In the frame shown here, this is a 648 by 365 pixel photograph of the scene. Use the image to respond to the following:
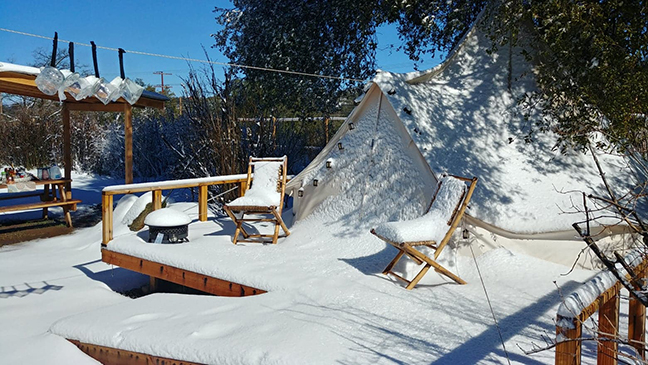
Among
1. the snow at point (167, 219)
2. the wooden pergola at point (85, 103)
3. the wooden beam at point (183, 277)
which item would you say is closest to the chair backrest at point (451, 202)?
the wooden beam at point (183, 277)

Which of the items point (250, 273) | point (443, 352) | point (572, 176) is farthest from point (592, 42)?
point (250, 273)

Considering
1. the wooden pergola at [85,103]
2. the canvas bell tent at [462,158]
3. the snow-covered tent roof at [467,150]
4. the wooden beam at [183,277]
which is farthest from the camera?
the wooden pergola at [85,103]

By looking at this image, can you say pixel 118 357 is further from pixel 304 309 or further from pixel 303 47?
pixel 303 47

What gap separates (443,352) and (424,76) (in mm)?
A: 3365

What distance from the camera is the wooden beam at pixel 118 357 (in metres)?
2.80

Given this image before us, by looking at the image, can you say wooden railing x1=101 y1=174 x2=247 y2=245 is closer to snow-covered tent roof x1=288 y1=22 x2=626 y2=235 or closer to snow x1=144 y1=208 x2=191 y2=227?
snow x1=144 y1=208 x2=191 y2=227

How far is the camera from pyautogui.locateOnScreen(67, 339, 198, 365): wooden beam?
9.19 ft

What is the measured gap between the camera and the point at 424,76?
525cm

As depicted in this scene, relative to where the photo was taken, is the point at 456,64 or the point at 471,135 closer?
the point at 471,135

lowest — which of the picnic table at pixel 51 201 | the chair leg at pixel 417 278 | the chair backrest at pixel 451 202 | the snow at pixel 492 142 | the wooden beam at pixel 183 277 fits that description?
the wooden beam at pixel 183 277

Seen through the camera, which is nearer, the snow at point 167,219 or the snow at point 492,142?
the snow at point 492,142

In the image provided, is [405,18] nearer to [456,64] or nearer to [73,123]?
[456,64]

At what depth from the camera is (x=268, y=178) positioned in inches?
218

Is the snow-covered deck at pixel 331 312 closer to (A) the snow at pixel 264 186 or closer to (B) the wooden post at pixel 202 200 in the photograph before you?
(A) the snow at pixel 264 186
